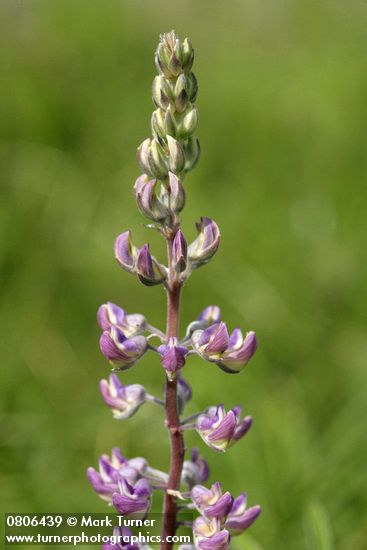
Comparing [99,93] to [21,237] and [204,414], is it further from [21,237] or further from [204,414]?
[204,414]

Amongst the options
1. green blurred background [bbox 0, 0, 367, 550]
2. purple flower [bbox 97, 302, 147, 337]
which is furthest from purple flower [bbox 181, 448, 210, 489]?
purple flower [bbox 97, 302, 147, 337]

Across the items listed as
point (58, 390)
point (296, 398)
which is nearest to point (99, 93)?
point (58, 390)

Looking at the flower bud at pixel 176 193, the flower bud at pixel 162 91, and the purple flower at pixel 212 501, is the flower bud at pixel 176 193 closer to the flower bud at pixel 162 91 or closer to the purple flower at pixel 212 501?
the flower bud at pixel 162 91

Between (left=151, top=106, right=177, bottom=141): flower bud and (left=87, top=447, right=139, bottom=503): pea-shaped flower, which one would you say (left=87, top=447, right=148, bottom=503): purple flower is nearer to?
(left=87, top=447, right=139, bottom=503): pea-shaped flower

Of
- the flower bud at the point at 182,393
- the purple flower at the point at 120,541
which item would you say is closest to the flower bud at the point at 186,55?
the flower bud at the point at 182,393

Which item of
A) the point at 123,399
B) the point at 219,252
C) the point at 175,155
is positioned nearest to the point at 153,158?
the point at 175,155

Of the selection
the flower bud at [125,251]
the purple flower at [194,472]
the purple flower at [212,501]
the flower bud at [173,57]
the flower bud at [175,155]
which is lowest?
the purple flower at [212,501]
